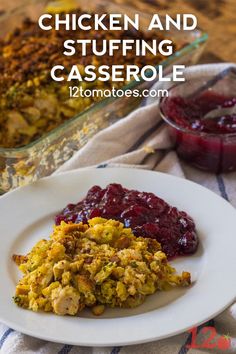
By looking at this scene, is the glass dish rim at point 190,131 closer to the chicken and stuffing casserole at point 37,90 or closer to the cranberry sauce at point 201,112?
the cranberry sauce at point 201,112

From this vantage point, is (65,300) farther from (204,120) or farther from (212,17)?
(212,17)

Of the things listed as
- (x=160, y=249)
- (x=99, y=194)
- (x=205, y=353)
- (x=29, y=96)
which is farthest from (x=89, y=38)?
(x=205, y=353)

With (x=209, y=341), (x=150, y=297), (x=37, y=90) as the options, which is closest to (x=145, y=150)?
(x=37, y=90)

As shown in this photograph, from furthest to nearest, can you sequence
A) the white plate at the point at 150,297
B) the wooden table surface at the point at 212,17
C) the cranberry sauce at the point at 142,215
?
the wooden table surface at the point at 212,17
the cranberry sauce at the point at 142,215
the white plate at the point at 150,297

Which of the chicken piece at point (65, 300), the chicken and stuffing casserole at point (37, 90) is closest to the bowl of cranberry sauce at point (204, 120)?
the chicken and stuffing casserole at point (37, 90)

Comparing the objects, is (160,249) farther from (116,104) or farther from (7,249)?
(116,104)
